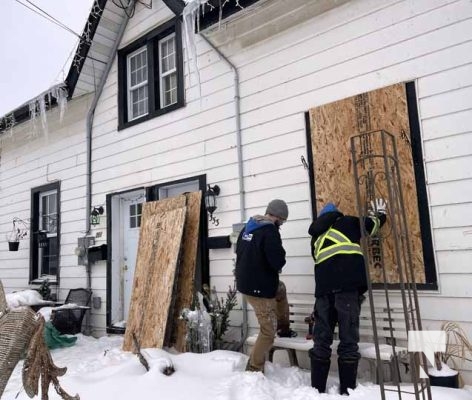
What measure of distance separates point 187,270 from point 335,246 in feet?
8.37

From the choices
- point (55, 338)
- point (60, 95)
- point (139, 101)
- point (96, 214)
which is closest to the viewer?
point (55, 338)

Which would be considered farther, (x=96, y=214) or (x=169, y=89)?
(x=96, y=214)

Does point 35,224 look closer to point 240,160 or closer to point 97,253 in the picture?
point 97,253

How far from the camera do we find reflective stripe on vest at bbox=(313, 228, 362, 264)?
13.0ft

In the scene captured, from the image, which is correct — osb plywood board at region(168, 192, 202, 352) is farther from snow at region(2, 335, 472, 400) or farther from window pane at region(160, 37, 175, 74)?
window pane at region(160, 37, 175, 74)

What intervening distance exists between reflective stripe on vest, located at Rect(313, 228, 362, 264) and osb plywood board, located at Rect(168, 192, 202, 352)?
2263mm

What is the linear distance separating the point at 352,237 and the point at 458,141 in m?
1.33

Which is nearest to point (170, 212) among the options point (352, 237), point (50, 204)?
point (352, 237)

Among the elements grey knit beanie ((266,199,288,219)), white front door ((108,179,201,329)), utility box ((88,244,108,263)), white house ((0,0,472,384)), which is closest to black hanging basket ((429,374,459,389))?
white house ((0,0,472,384))

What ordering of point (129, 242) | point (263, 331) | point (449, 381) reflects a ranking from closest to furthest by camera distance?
point (449, 381) < point (263, 331) < point (129, 242)

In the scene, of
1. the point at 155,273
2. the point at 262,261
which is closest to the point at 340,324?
the point at 262,261

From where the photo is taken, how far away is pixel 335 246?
401cm

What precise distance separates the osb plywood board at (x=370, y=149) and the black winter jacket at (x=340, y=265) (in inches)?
15.5

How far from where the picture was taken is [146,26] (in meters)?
7.52
